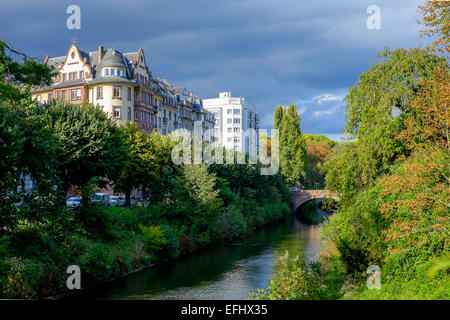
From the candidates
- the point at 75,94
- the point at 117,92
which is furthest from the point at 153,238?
the point at 75,94

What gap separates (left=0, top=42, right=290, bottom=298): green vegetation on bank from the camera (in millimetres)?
18484

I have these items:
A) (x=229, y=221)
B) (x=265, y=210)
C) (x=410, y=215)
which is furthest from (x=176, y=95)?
(x=410, y=215)

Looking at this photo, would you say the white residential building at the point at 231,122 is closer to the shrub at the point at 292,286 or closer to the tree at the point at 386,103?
the tree at the point at 386,103


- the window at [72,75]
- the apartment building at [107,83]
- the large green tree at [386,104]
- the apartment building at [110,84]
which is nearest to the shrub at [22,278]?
the large green tree at [386,104]

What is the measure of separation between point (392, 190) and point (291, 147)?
59983 millimetres

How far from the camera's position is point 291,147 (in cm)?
7856

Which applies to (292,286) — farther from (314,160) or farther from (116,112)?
(314,160)

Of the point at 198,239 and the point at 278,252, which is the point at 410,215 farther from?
the point at 198,239

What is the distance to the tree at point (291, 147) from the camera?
78750mm

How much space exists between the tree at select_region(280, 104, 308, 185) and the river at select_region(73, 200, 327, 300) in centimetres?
3462

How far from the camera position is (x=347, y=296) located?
18344mm

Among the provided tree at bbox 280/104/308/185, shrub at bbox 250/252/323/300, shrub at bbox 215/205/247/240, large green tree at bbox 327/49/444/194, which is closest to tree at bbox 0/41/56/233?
shrub at bbox 250/252/323/300

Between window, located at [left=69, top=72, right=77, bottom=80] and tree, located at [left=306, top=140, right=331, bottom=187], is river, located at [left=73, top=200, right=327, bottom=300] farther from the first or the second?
tree, located at [left=306, top=140, right=331, bottom=187]

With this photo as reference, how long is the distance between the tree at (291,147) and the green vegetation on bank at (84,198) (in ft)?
73.5
